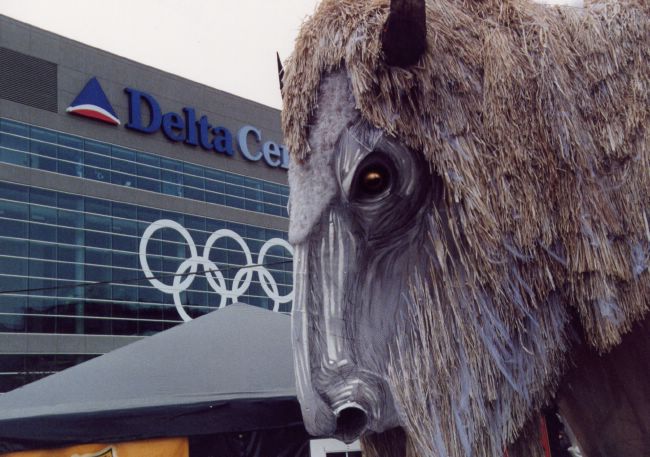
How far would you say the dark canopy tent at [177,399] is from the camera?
399 centimetres

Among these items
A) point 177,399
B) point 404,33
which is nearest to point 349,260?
point 404,33

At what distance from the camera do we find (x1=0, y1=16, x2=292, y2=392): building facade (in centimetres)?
2912

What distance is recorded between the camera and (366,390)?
1.38m

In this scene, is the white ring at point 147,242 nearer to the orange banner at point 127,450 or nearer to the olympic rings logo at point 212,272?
the olympic rings logo at point 212,272

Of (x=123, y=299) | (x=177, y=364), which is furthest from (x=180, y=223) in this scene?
(x=177, y=364)

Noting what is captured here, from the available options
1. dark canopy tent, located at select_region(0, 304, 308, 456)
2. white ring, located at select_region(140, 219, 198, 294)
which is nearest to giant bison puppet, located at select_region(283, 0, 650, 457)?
dark canopy tent, located at select_region(0, 304, 308, 456)

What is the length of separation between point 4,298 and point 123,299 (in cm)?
595

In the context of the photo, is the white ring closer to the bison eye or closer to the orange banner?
the orange banner

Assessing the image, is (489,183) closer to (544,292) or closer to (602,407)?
A: (544,292)

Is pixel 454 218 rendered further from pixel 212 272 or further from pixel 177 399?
pixel 212 272

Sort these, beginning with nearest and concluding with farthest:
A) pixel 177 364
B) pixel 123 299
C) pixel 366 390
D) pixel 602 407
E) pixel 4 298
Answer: pixel 366 390 < pixel 602 407 < pixel 177 364 < pixel 4 298 < pixel 123 299

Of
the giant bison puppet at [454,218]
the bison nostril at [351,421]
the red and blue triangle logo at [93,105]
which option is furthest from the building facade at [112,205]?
the bison nostril at [351,421]

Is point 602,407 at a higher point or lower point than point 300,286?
lower

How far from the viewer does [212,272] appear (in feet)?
112
